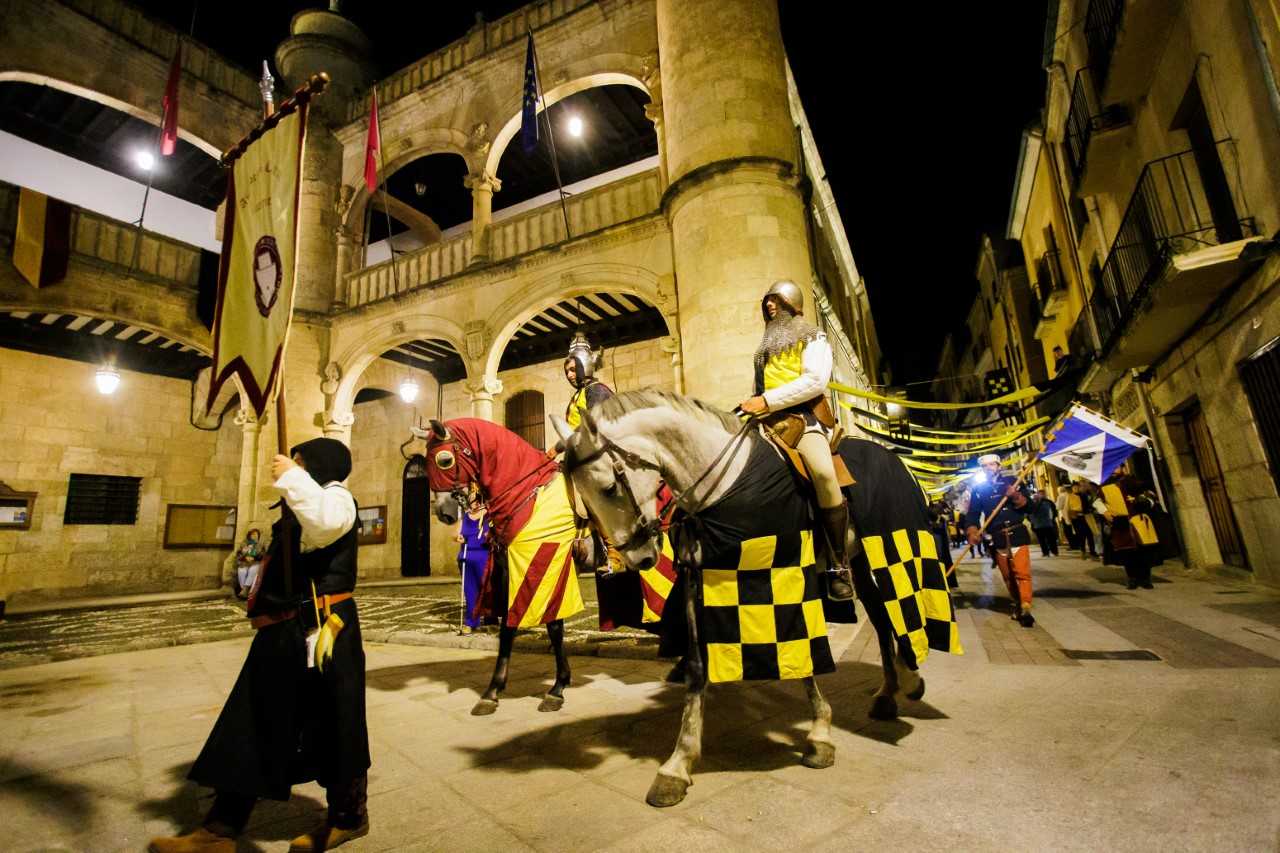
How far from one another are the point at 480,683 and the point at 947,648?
3.24 meters

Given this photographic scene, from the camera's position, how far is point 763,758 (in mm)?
2447

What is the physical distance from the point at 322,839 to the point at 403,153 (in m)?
14.6

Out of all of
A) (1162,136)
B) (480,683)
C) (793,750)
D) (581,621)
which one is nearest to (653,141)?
(1162,136)

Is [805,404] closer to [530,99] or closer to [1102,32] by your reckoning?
[1102,32]

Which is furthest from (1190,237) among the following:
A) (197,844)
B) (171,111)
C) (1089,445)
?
(171,111)

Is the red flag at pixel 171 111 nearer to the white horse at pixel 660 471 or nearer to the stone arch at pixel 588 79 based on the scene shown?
the stone arch at pixel 588 79

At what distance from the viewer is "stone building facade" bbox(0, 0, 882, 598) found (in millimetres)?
8477

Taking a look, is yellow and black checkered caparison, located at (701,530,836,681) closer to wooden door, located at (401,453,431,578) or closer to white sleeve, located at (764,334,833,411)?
white sleeve, located at (764,334,833,411)

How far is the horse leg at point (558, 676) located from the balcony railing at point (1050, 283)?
15.9 meters

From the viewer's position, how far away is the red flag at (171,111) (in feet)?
35.9

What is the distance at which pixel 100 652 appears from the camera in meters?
5.92

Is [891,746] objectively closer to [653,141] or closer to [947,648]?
[947,648]

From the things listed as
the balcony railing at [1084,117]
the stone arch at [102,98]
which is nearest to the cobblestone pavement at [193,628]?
the stone arch at [102,98]

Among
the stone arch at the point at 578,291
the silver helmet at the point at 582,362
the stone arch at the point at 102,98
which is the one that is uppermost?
the stone arch at the point at 102,98
